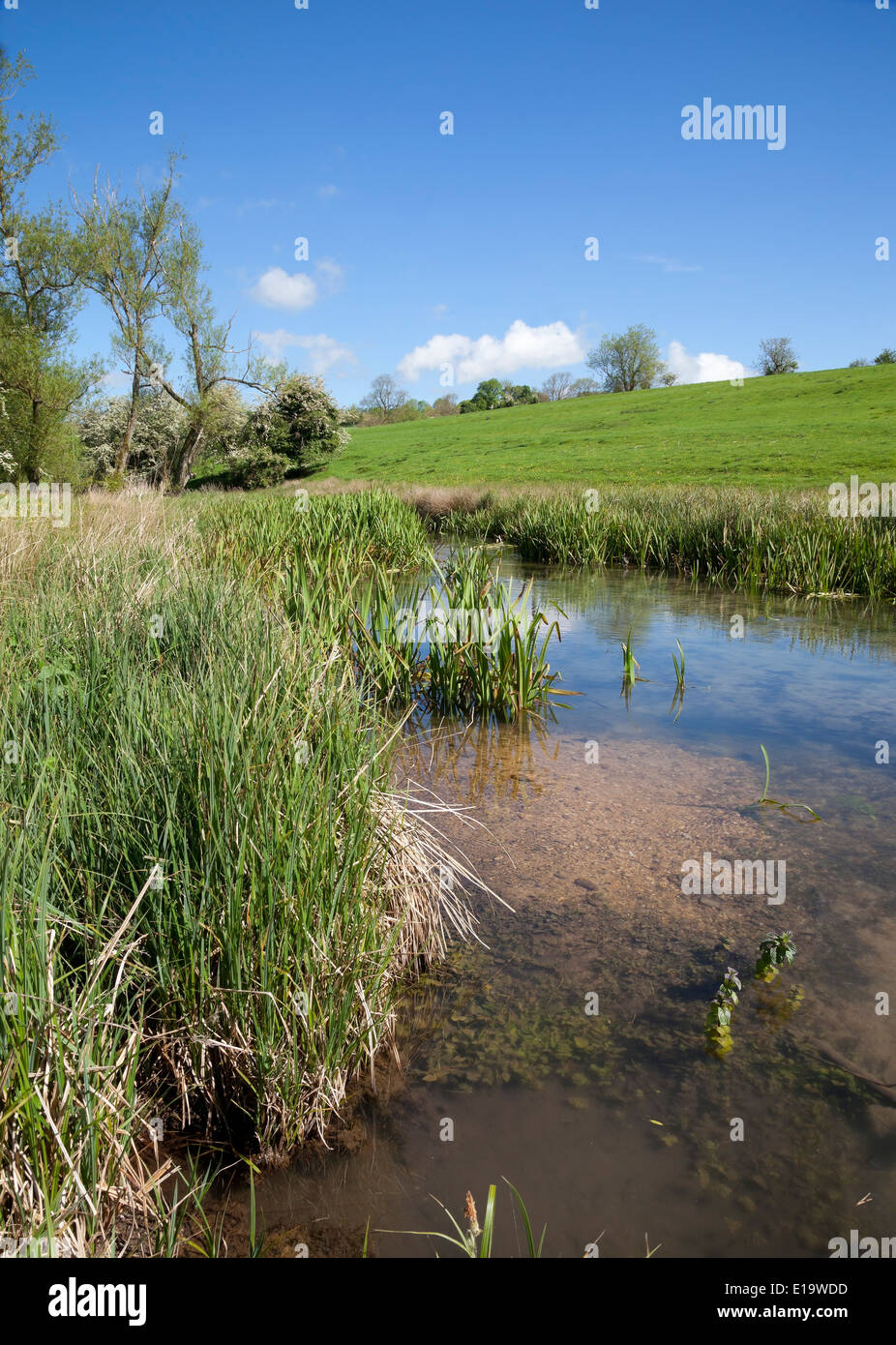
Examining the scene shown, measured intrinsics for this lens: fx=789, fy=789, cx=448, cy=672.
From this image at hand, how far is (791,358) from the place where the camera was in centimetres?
6041

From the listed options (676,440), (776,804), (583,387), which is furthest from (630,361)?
(776,804)

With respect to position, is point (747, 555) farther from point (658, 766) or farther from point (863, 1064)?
point (863, 1064)

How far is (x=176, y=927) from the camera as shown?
2.16 meters

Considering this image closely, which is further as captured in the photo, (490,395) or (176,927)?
(490,395)

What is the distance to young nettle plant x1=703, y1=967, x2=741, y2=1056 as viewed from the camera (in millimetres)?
2646

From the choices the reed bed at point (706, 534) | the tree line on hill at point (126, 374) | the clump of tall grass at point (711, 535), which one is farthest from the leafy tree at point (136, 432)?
the clump of tall grass at point (711, 535)

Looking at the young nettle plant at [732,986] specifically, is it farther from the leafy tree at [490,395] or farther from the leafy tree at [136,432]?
the leafy tree at [490,395]

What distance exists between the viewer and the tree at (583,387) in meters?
70.4

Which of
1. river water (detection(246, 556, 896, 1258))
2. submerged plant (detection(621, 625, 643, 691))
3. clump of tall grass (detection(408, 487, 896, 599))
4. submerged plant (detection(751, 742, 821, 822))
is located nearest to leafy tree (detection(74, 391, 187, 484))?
clump of tall grass (detection(408, 487, 896, 599))

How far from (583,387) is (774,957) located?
76.7 meters

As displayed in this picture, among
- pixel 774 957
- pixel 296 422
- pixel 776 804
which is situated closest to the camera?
pixel 774 957

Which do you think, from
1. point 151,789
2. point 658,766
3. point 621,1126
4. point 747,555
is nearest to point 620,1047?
point 621,1126

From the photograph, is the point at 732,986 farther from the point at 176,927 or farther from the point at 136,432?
the point at 136,432

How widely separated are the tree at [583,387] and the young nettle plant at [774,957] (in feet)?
235
